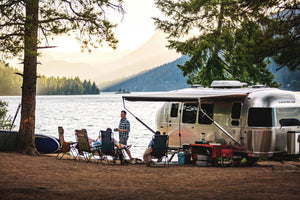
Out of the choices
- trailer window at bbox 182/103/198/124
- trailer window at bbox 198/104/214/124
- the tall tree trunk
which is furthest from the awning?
the tall tree trunk

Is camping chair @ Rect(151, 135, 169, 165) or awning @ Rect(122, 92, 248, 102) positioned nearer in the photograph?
camping chair @ Rect(151, 135, 169, 165)

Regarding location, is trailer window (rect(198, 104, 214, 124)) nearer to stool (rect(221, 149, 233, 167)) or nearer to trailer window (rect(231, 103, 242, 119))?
trailer window (rect(231, 103, 242, 119))

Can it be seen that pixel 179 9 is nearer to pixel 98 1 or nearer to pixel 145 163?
pixel 98 1

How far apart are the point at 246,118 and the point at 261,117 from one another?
0.48 m

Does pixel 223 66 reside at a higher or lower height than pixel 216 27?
lower

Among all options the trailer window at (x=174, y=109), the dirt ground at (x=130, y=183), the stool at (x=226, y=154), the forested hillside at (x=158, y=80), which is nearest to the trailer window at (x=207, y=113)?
the trailer window at (x=174, y=109)

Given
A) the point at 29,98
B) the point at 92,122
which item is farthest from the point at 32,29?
the point at 92,122

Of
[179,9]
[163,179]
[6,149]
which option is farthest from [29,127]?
[179,9]

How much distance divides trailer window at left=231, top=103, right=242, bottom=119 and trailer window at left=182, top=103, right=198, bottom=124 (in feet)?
5.38

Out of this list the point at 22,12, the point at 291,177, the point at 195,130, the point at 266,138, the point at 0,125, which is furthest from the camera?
the point at 0,125

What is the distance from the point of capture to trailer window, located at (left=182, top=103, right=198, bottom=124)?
16.1 m

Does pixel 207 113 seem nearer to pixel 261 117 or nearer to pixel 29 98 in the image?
pixel 261 117

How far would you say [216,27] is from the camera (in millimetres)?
24688

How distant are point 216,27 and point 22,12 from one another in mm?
12248
